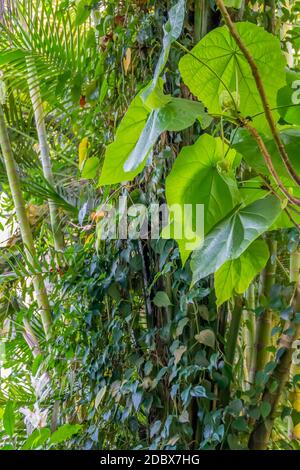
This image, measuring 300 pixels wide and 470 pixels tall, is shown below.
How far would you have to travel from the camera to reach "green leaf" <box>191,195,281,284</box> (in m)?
0.34

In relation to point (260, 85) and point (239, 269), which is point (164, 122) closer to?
point (260, 85)

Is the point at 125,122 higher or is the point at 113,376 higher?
the point at 125,122

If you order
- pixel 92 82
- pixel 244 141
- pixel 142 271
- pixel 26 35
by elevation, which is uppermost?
pixel 26 35

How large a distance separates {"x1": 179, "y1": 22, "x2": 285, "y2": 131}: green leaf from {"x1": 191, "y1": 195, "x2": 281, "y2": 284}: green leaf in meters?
0.09

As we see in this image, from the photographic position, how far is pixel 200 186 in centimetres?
42

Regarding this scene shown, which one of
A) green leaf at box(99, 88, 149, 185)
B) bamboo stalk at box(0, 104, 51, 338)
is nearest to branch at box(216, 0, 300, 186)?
green leaf at box(99, 88, 149, 185)

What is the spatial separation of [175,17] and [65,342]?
1042 mm

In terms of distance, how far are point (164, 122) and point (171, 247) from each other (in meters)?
0.63

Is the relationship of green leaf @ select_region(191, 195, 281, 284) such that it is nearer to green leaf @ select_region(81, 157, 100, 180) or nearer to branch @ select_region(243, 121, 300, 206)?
branch @ select_region(243, 121, 300, 206)
